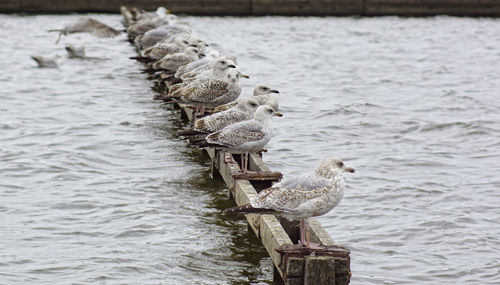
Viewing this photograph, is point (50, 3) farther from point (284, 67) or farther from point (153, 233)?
point (153, 233)

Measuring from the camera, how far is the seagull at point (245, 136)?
27.7ft

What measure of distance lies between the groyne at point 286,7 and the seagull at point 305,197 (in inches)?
1029

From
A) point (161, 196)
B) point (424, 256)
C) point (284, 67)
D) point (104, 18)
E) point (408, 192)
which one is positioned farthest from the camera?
point (104, 18)

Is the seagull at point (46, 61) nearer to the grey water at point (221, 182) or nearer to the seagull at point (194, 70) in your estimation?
the grey water at point (221, 182)

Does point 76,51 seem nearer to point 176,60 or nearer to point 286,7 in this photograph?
point 176,60

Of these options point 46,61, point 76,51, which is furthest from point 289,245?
point 76,51

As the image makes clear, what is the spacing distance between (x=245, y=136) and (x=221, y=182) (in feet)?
6.09

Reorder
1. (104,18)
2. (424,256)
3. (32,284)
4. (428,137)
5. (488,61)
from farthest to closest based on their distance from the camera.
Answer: (104,18) < (488,61) < (428,137) < (424,256) < (32,284)

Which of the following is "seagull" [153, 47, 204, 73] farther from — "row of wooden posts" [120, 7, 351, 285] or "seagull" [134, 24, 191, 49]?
"row of wooden posts" [120, 7, 351, 285]

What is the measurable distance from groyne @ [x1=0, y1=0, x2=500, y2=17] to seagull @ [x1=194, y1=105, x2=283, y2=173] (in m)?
24.1

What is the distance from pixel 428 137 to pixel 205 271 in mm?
7402

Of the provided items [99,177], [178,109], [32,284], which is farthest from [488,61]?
[32,284]

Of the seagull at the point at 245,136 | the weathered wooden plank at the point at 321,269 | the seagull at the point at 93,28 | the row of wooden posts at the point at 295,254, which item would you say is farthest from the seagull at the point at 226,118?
the seagull at the point at 93,28

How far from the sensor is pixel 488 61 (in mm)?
23938
